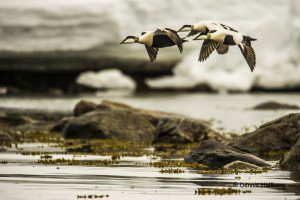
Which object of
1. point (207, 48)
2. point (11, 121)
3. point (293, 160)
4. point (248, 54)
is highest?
point (11, 121)

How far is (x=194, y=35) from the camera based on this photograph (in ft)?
54.2

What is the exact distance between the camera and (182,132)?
33281 millimetres

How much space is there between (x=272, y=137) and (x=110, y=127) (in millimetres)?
11682

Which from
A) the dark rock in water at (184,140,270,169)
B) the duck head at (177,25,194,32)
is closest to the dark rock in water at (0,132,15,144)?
the dark rock in water at (184,140,270,169)

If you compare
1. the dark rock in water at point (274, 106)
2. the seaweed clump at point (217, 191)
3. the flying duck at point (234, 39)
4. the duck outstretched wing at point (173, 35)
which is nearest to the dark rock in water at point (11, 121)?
the seaweed clump at point (217, 191)

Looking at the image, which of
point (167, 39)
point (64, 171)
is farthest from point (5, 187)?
point (167, 39)

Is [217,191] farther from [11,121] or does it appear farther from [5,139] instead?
[11,121]

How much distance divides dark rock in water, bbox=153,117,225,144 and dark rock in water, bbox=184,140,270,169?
989 cm

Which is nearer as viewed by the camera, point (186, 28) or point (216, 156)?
point (186, 28)

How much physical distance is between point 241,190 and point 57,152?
13.0 metres

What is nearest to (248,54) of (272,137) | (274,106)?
(272,137)

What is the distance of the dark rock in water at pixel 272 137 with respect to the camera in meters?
27.0

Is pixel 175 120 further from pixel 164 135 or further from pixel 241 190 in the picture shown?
pixel 241 190

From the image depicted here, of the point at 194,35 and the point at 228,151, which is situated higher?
the point at 194,35
